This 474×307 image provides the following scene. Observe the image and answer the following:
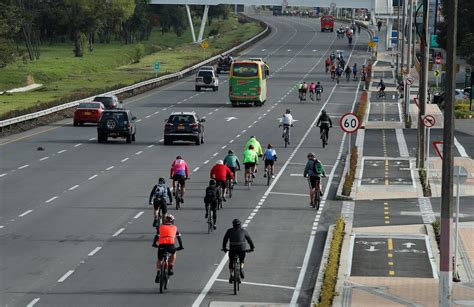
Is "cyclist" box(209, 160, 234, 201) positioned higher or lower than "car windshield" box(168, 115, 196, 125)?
higher

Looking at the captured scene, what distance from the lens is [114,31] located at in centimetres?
19588

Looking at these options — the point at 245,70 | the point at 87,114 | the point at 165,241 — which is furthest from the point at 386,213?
the point at 245,70

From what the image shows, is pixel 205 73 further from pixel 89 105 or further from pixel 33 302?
pixel 33 302

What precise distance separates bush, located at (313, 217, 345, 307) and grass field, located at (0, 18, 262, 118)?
45787mm

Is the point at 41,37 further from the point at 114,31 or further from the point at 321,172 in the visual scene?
the point at 321,172

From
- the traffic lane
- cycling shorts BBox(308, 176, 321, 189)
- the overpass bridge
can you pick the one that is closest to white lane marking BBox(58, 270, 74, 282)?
the traffic lane

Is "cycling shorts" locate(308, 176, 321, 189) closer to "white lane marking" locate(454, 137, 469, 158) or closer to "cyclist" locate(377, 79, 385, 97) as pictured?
"white lane marking" locate(454, 137, 469, 158)

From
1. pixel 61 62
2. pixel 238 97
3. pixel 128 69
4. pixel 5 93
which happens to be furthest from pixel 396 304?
pixel 61 62

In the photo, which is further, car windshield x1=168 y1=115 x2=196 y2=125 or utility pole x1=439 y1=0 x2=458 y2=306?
car windshield x1=168 y1=115 x2=196 y2=125

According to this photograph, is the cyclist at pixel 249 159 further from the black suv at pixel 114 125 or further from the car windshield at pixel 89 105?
the car windshield at pixel 89 105

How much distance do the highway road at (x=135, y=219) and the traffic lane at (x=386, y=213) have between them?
2.78 feet

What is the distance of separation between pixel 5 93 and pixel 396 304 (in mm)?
78066

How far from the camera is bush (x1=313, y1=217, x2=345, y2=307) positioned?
Answer: 908 inches

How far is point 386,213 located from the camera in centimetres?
3666
